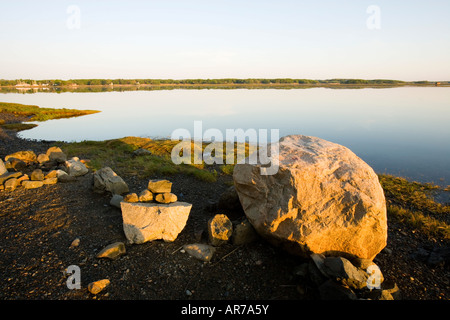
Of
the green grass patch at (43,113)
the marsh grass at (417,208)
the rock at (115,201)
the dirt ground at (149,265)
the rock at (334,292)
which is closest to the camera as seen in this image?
the rock at (334,292)

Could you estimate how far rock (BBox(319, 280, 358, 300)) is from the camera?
14.9 feet

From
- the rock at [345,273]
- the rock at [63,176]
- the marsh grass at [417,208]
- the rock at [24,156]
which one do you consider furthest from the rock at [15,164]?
the marsh grass at [417,208]

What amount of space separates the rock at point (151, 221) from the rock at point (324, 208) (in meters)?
2.35

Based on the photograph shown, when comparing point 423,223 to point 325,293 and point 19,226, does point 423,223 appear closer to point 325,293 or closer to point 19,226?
point 325,293

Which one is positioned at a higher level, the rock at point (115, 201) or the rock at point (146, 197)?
the rock at point (146, 197)

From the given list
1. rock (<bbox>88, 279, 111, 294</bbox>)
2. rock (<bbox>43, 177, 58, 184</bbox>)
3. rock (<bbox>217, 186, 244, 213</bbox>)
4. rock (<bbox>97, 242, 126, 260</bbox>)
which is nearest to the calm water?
rock (<bbox>217, 186, 244, 213</bbox>)

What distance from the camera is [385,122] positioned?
3369cm

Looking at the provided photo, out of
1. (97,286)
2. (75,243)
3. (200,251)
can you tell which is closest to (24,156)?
(75,243)

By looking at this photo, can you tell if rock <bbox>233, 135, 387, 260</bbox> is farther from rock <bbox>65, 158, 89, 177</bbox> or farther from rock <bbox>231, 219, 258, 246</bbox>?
rock <bbox>65, 158, 89, 177</bbox>

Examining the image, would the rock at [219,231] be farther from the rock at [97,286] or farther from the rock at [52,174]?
the rock at [52,174]

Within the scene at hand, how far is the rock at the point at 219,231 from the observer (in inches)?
260

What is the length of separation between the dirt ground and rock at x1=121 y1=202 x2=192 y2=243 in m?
0.22

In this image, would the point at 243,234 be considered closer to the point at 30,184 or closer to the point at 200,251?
the point at 200,251

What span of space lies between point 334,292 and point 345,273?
1.43 feet
